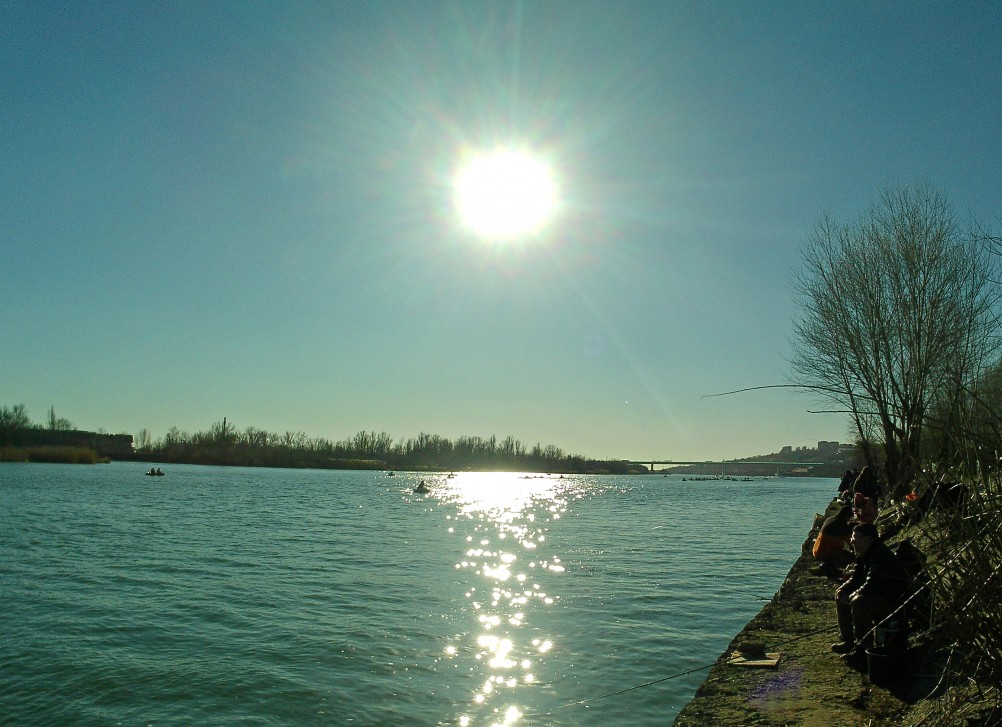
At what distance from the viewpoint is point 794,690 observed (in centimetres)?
725

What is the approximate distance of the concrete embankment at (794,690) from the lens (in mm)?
6281

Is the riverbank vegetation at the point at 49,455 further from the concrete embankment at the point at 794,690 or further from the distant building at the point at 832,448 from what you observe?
the concrete embankment at the point at 794,690

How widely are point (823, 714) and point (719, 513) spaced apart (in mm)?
42601

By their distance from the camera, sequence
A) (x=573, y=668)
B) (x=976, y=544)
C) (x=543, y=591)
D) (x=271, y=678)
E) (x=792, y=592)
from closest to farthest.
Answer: (x=976, y=544) < (x=271, y=678) < (x=573, y=668) < (x=792, y=592) < (x=543, y=591)

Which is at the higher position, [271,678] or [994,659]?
[994,659]

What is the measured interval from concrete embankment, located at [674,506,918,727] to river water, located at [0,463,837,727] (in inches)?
46.9

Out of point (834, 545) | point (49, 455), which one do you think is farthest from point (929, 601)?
point (49, 455)

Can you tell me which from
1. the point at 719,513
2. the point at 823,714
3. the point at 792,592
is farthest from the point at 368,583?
the point at 719,513

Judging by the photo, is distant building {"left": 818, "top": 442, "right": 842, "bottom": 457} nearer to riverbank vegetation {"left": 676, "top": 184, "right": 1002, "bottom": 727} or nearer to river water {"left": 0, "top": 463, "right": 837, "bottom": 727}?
riverbank vegetation {"left": 676, "top": 184, "right": 1002, "bottom": 727}

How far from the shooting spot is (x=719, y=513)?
1847 inches

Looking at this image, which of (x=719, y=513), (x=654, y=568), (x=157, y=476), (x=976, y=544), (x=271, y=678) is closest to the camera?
(x=976, y=544)

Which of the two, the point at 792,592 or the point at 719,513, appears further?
the point at 719,513

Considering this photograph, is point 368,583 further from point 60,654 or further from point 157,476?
point 157,476

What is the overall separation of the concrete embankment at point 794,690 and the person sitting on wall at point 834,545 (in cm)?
248
